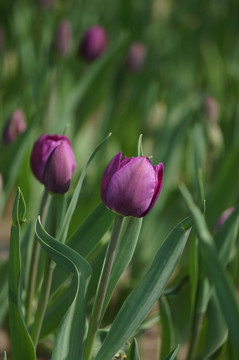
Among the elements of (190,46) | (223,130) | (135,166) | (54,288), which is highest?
(190,46)

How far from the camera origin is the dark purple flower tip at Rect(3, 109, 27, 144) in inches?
56.9

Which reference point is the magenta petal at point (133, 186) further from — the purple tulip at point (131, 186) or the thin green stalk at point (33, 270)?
the thin green stalk at point (33, 270)

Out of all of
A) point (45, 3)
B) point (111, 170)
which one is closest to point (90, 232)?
point (111, 170)

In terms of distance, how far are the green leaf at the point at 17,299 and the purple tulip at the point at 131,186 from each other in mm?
123

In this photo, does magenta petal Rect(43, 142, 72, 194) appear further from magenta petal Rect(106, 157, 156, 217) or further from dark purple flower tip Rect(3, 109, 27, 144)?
dark purple flower tip Rect(3, 109, 27, 144)

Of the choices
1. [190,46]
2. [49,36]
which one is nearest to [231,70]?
[190,46]

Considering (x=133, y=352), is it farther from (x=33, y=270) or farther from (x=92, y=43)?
(x=92, y=43)

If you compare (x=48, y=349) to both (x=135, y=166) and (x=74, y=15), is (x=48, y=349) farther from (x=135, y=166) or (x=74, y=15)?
(x=74, y=15)

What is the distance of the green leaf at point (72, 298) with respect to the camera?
0.84m

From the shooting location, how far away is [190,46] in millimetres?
2895

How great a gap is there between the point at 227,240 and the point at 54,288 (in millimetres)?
288

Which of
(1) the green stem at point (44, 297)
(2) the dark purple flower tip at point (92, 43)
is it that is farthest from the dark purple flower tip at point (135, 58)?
(1) the green stem at point (44, 297)

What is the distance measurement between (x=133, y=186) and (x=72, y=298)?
6.8 inches

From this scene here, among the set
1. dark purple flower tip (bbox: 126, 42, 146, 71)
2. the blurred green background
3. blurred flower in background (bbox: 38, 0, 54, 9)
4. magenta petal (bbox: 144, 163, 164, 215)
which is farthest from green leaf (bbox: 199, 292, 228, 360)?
blurred flower in background (bbox: 38, 0, 54, 9)
